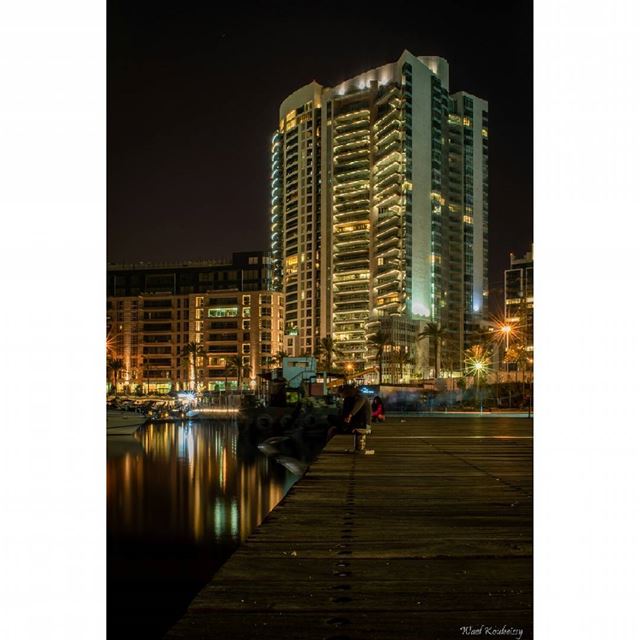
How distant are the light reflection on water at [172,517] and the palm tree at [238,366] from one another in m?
84.3

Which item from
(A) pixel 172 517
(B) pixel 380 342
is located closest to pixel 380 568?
(A) pixel 172 517

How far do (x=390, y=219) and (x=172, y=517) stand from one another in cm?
11260

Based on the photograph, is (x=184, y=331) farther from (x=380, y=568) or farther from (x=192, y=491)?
(x=380, y=568)

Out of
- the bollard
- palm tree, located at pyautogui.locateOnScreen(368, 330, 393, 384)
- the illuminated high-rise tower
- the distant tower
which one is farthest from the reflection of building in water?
the illuminated high-rise tower

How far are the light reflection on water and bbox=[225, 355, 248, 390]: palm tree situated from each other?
8432 cm

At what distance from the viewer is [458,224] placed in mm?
137500

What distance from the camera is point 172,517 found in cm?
2000

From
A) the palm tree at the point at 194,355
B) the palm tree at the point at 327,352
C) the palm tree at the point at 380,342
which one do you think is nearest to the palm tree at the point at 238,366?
the palm tree at the point at 194,355
